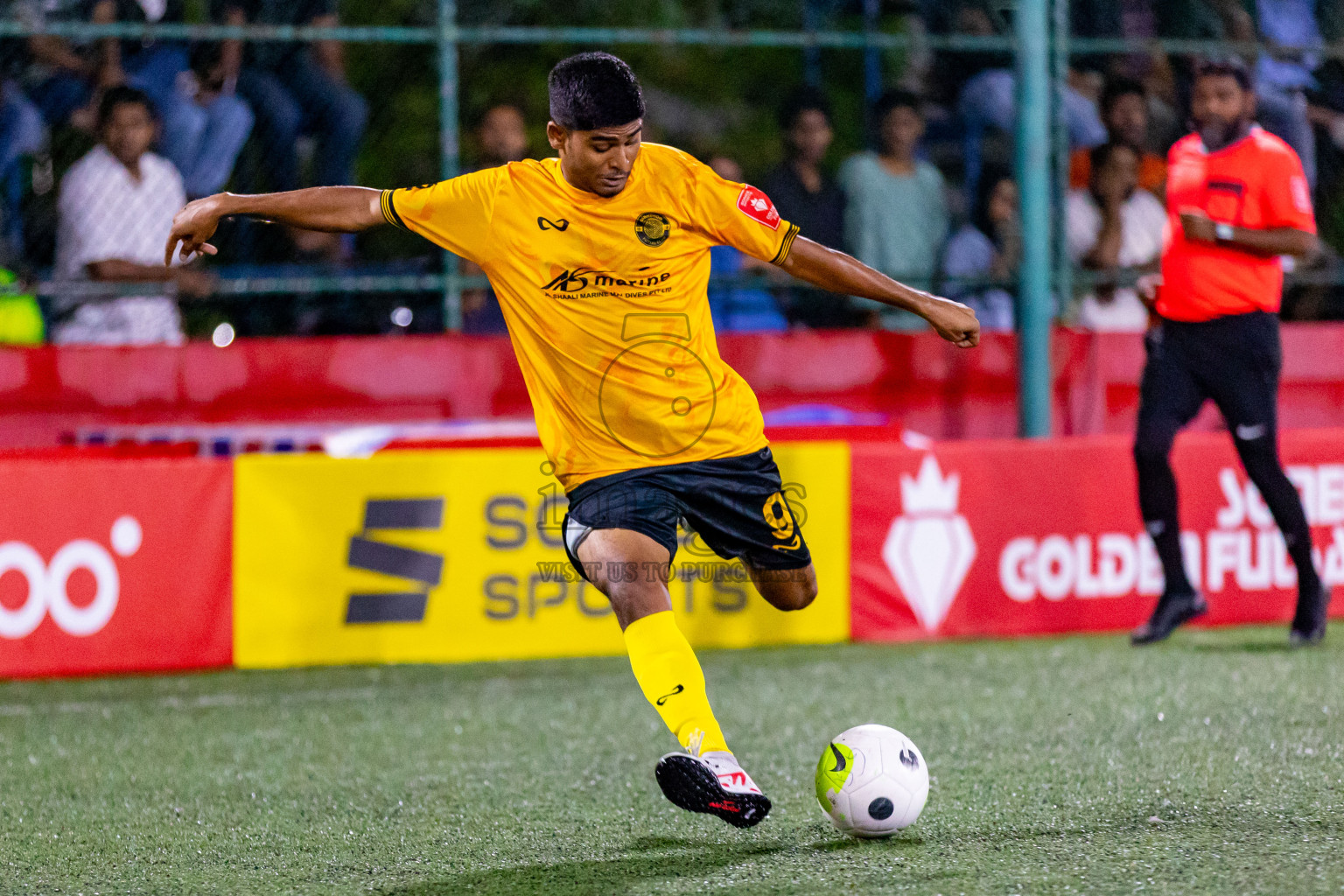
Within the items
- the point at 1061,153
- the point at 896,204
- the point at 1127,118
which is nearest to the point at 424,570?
the point at 896,204

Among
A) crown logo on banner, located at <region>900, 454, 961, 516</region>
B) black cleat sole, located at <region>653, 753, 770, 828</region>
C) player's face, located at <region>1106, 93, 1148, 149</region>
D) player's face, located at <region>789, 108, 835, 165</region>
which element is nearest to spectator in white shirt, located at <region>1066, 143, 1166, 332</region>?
player's face, located at <region>1106, 93, 1148, 149</region>

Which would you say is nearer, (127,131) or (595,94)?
(595,94)

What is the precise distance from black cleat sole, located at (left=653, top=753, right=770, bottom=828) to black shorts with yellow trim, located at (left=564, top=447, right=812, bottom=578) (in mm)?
628

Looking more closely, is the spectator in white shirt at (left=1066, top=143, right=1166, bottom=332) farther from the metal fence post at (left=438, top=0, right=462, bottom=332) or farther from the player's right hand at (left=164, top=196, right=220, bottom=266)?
the player's right hand at (left=164, top=196, right=220, bottom=266)

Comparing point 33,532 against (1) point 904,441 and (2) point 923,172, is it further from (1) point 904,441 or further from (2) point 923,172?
(2) point 923,172

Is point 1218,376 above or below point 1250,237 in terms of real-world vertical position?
below

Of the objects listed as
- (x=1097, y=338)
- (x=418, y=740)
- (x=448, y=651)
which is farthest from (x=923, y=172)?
(x=418, y=740)

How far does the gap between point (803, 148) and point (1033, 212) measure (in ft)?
4.47

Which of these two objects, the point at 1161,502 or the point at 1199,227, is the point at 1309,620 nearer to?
the point at 1161,502

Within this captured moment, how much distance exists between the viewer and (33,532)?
656 centimetres

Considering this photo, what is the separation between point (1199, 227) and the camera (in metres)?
6.70

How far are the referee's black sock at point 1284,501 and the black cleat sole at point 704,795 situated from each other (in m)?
3.94

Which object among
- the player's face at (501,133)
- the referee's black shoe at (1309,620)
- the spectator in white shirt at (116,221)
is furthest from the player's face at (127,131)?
the referee's black shoe at (1309,620)

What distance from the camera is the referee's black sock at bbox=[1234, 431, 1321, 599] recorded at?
679 cm
